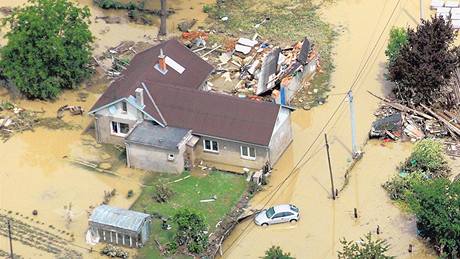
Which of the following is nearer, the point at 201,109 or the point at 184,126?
the point at 184,126

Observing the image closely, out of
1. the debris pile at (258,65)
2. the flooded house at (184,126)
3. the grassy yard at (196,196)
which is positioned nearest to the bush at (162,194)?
the grassy yard at (196,196)

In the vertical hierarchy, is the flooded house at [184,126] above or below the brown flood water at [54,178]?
above

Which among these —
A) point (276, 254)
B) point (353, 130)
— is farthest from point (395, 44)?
point (276, 254)

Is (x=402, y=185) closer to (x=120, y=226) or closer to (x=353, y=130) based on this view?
(x=353, y=130)

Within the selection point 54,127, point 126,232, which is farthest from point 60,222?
point 54,127

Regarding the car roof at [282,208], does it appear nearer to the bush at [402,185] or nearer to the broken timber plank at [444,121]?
the bush at [402,185]

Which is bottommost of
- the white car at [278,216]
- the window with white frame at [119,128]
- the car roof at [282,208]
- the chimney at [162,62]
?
the white car at [278,216]

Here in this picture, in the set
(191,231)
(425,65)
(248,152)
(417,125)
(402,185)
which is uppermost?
(425,65)

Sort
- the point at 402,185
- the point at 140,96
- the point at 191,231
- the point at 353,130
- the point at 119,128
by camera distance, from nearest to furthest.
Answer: the point at 191,231 → the point at 402,185 → the point at 140,96 → the point at 119,128 → the point at 353,130
